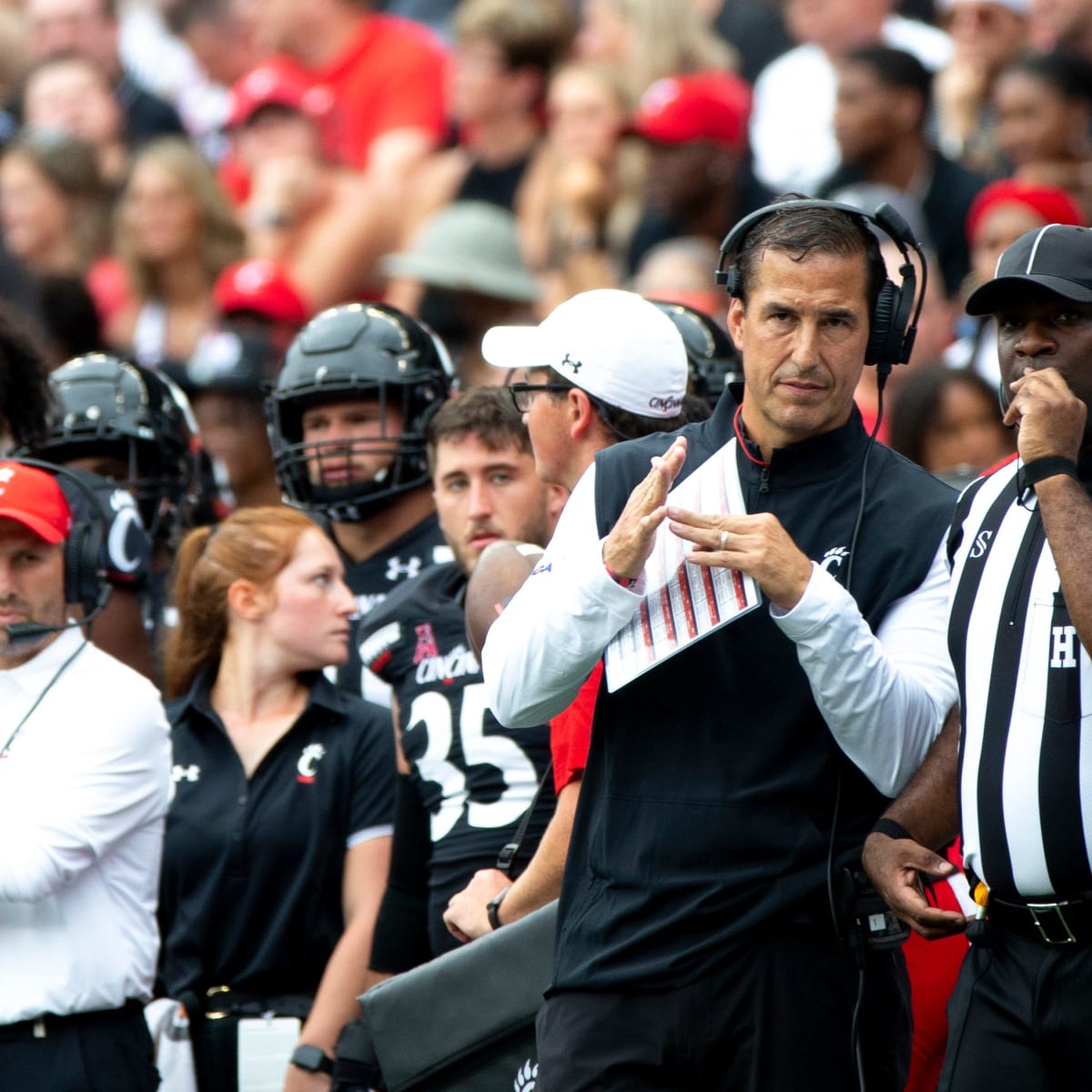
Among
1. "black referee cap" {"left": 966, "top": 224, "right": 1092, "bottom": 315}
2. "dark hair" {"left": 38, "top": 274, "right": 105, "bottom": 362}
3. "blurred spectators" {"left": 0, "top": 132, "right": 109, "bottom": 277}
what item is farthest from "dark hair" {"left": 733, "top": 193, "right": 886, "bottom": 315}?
"blurred spectators" {"left": 0, "top": 132, "right": 109, "bottom": 277}

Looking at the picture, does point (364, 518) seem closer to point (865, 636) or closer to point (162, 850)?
point (162, 850)

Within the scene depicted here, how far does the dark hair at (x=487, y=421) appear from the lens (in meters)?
5.15

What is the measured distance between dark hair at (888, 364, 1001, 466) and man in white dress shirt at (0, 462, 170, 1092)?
9.52 ft

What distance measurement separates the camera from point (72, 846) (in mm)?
4500

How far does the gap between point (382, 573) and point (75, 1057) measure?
1849 mm

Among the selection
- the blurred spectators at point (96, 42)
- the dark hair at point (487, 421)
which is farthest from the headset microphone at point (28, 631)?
the blurred spectators at point (96, 42)

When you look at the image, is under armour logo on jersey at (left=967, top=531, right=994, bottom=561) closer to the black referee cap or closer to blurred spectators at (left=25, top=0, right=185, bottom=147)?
the black referee cap

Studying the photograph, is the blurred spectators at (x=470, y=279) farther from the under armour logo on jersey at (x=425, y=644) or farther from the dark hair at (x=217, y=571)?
the under armour logo on jersey at (x=425, y=644)

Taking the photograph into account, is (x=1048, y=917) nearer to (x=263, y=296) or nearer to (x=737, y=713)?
(x=737, y=713)

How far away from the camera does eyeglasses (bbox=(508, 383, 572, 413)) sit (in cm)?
432

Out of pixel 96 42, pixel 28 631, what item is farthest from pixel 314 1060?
pixel 96 42

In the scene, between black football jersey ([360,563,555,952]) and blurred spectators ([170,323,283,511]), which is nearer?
black football jersey ([360,563,555,952])

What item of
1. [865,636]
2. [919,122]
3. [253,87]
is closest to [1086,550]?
[865,636]

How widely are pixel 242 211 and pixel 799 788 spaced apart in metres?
8.12
